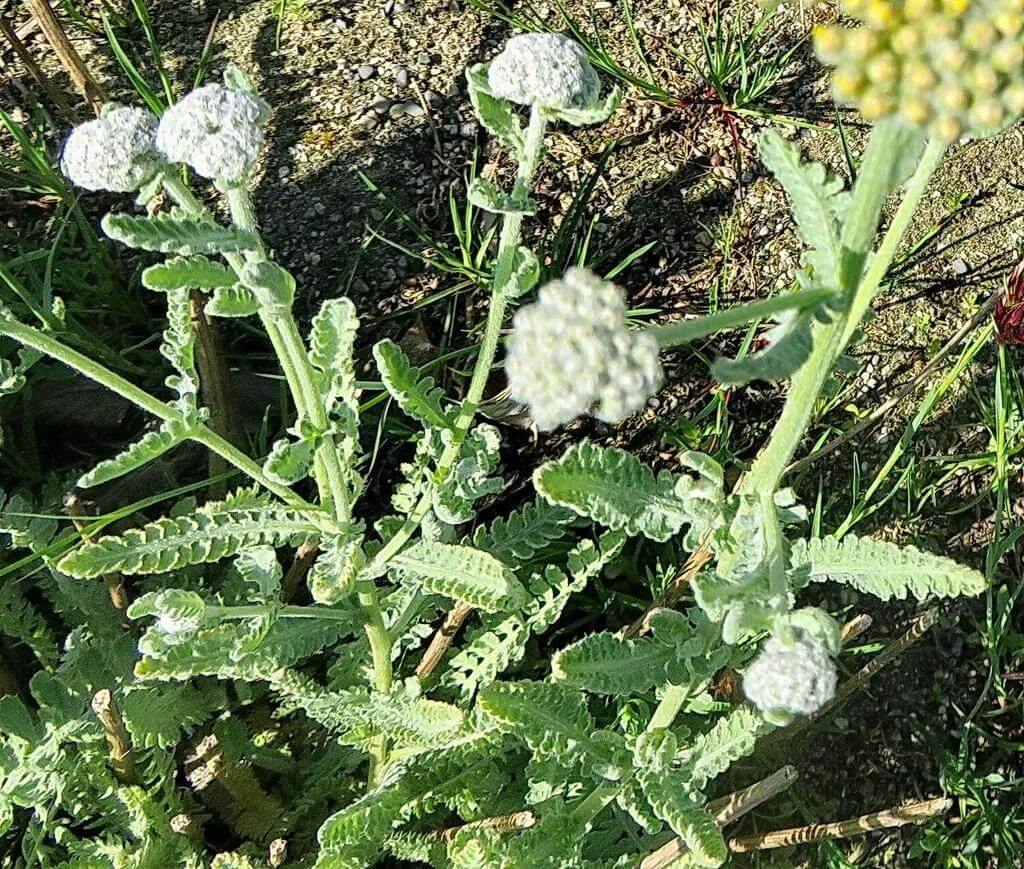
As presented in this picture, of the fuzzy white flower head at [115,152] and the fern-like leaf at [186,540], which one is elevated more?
the fuzzy white flower head at [115,152]

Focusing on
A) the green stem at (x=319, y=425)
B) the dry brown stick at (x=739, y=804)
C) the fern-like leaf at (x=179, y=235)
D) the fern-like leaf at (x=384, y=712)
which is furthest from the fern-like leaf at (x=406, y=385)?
the dry brown stick at (x=739, y=804)

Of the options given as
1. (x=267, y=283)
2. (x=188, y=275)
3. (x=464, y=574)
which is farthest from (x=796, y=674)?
Result: (x=188, y=275)

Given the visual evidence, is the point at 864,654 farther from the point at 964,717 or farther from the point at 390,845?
the point at 390,845

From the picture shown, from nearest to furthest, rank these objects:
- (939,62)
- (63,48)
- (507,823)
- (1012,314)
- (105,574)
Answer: (939,62)
(105,574)
(507,823)
(63,48)
(1012,314)

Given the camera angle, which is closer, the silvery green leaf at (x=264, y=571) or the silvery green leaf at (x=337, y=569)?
the silvery green leaf at (x=337, y=569)

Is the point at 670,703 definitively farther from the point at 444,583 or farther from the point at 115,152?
the point at 115,152

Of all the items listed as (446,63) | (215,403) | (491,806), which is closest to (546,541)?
(491,806)

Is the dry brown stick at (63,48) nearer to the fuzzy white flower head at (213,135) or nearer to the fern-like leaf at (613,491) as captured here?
the fuzzy white flower head at (213,135)
